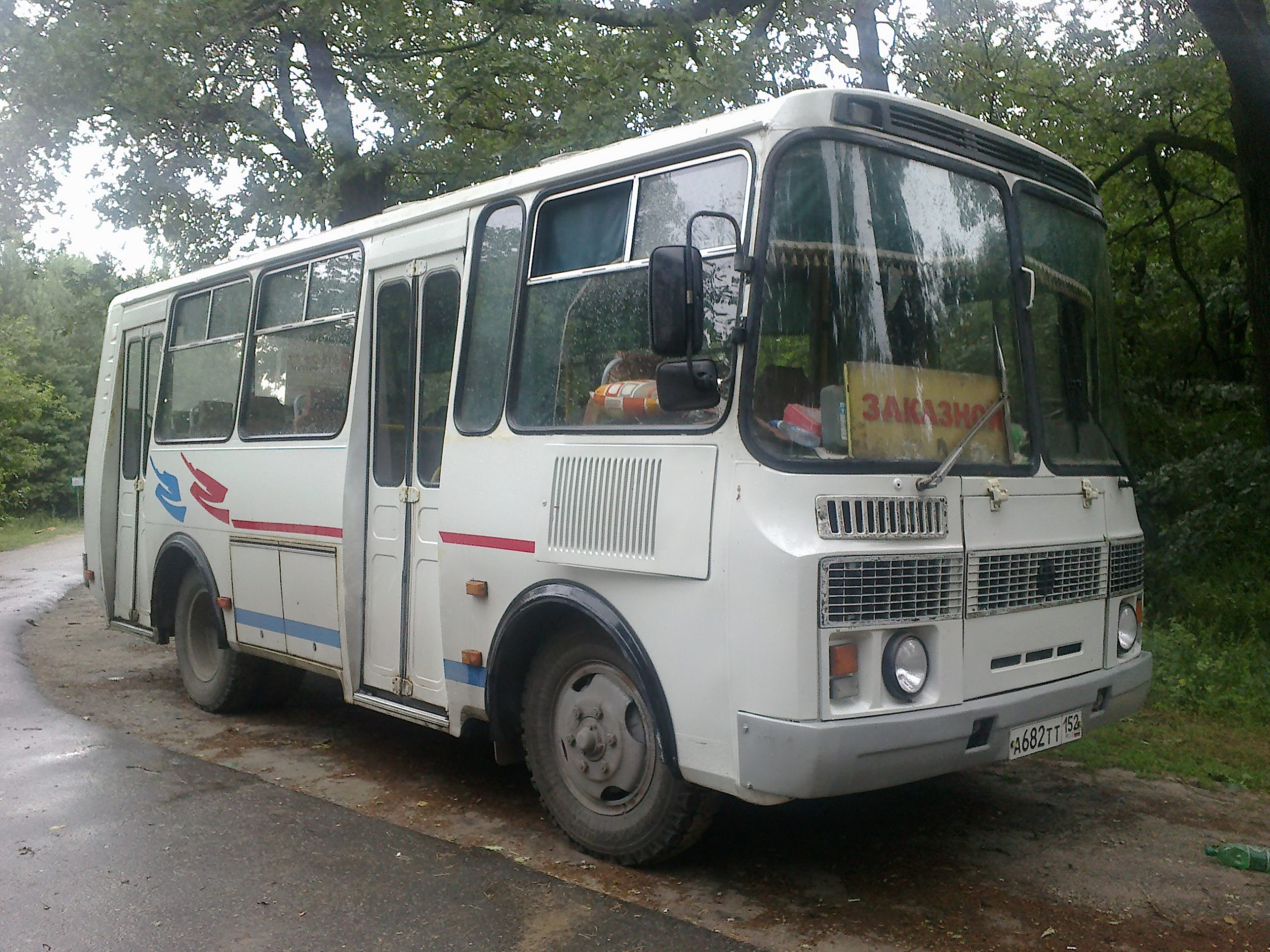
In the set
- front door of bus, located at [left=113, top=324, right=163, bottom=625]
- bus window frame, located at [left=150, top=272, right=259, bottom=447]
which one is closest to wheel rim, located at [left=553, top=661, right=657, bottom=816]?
bus window frame, located at [left=150, top=272, right=259, bottom=447]

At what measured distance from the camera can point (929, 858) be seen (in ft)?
17.0

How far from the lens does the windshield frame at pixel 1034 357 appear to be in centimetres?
522

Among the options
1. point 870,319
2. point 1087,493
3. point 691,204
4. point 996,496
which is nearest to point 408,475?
point 691,204

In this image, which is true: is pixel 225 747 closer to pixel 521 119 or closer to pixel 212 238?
pixel 521 119

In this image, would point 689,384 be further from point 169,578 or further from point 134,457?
point 134,457

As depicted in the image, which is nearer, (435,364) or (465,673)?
(465,673)

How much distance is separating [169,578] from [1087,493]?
6.23 metres

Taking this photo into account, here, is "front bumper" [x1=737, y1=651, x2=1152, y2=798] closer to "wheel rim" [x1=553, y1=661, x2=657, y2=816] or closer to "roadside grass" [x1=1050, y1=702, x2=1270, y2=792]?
"wheel rim" [x1=553, y1=661, x2=657, y2=816]

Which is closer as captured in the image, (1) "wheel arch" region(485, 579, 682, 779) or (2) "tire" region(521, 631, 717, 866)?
(1) "wheel arch" region(485, 579, 682, 779)

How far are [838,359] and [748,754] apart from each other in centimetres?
143

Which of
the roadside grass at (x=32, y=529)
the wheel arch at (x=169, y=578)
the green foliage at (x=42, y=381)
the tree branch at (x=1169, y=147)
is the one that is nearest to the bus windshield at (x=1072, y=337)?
the wheel arch at (x=169, y=578)

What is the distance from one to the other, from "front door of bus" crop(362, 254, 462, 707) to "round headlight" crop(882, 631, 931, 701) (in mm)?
2406

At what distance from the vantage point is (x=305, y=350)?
7352 millimetres

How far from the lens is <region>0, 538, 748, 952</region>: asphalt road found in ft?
14.4
